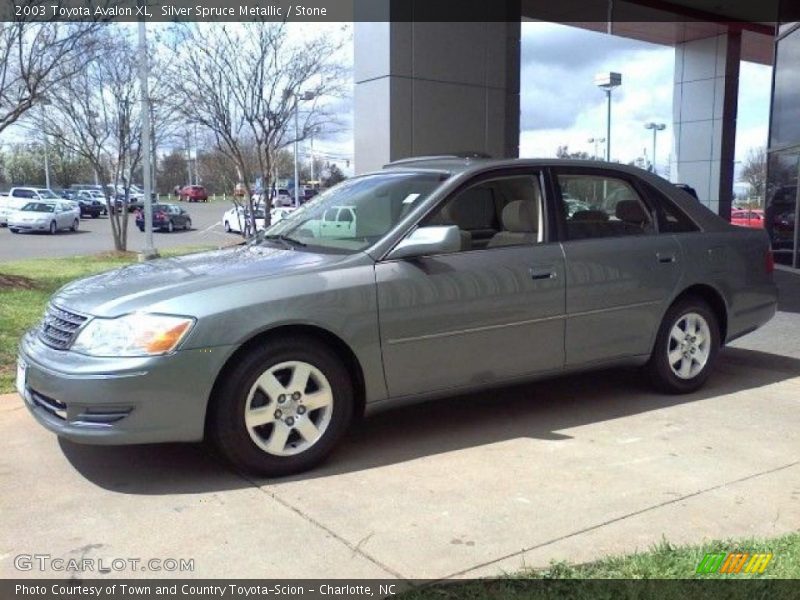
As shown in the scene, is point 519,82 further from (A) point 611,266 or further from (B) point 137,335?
(B) point 137,335

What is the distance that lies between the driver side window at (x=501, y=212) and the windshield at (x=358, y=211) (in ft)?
0.84

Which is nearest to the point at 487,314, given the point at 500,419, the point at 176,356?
the point at 500,419

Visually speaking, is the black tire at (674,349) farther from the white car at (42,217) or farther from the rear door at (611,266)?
the white car at (42,217)

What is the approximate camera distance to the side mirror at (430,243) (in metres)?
4.36

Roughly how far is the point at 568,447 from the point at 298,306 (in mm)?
1797

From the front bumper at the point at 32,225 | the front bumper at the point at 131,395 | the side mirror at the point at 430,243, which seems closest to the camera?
the front bumper at the point at 131,395

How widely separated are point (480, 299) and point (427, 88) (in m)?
6.38

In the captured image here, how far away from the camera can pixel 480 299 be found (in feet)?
15.1

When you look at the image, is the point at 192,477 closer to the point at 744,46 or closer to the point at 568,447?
the point at 568,447

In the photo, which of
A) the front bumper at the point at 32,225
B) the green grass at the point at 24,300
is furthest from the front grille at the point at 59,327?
the front bumper at the point at 32,225

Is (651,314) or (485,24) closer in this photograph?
(651,314)

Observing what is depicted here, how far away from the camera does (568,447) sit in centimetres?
457

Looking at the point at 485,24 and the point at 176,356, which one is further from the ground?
the point at 485,24

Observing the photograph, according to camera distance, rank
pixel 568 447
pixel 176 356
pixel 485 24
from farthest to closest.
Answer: pixel 485 24
pixel 568 447
pixel 176 356
